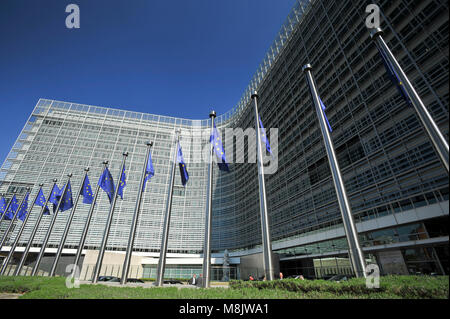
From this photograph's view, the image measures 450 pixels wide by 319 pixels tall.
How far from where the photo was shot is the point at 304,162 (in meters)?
33.6

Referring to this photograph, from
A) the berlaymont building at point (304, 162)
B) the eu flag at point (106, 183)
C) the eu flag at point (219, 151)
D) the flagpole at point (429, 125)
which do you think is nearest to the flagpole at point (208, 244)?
the eu flag at point (219, 151)

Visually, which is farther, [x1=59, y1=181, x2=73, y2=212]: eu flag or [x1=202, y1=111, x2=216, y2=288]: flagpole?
[x1=59, y1=181, x2=73, y2=212]: eu flag

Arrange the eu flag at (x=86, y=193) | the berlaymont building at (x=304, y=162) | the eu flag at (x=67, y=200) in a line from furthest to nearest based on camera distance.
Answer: the eu flag at (x=67, y=200) → the eu flag at (x=86, y=193) → the berlaymont building at (x=304, y=162)

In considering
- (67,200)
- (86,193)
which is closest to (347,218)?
(86,193)

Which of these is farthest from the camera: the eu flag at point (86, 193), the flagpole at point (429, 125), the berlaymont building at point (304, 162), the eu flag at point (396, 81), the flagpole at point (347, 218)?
the eu flag at point (86, 193)

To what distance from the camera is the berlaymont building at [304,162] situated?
18.9 metres

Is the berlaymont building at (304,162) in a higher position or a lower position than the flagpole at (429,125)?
higher

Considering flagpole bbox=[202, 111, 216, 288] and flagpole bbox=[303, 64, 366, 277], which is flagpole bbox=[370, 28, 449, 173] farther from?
flagpole bbox=[202, 111, 216, 288]

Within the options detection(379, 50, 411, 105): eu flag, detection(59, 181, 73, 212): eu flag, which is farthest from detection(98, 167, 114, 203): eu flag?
detection(379, 50, 411, 105): eu flag

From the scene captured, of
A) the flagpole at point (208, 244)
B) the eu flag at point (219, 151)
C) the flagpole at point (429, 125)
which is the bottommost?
the flagpole at point (208, 244)

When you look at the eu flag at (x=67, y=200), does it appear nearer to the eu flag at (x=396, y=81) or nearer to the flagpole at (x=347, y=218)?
the flagpole at (x=347, y=218)

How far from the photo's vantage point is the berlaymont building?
18.9 meters

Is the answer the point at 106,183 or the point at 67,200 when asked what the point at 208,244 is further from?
the point at 67,200
